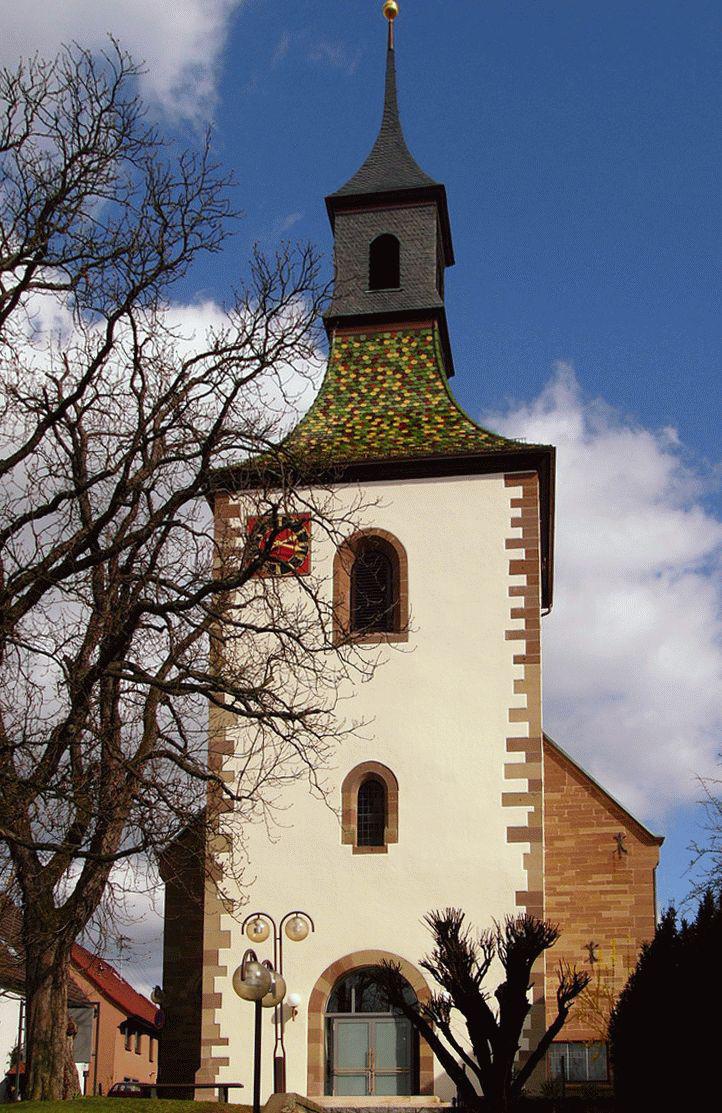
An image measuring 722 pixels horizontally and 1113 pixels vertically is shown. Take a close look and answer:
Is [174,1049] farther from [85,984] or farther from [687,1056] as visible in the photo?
[85,984]

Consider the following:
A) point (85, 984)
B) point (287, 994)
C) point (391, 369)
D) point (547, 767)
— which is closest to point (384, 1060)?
point (287, 994)

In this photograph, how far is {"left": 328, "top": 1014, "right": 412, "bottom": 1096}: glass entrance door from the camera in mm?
19344

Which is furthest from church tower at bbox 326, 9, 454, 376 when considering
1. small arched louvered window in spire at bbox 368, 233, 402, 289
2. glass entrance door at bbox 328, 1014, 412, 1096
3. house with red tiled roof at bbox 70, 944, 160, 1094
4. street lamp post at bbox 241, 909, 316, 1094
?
house with red tiled roof at bbox 70, 944, 160, 1094

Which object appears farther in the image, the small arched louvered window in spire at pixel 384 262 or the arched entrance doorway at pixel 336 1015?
the small arched louvered window in spire at pixel 384 262

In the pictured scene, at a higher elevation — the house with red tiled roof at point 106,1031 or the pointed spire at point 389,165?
the pointed spire at point 389,165

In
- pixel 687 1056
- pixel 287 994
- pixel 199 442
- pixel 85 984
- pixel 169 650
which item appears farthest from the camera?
pixel 85 984

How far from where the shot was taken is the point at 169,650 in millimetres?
15406

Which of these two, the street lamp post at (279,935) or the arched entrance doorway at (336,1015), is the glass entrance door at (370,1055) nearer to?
the arched entrance doorway at (336,1015)

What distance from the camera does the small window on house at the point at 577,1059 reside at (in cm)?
2055

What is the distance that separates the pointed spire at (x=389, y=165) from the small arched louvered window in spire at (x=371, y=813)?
411 inches

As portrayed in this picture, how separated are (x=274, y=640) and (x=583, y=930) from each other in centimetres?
592

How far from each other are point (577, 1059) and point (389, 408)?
392 inches

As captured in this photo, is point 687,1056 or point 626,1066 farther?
point 626,1066

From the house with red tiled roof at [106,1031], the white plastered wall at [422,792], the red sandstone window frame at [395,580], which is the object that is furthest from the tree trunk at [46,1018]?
the house with red tiled roof at [106,1031]
